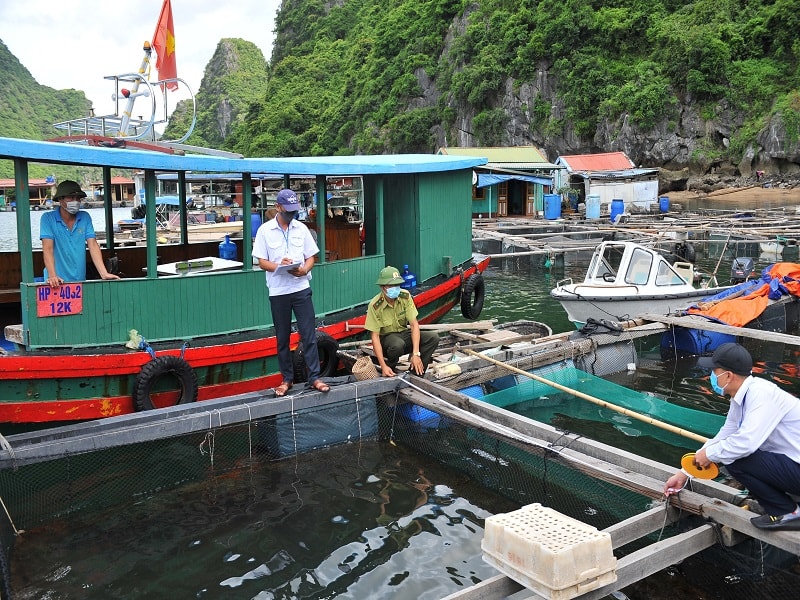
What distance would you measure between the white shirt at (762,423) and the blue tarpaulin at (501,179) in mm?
25440

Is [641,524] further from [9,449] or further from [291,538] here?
[9,449]

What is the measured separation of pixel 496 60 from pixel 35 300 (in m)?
55.5

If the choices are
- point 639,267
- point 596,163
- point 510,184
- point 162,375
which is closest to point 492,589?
point 162,375

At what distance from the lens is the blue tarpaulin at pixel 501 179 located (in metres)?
29.8

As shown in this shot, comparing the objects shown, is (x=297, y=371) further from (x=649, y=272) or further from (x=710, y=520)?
(x=649, y=272)

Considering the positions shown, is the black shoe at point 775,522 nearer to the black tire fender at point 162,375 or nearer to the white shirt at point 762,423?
the white shirt at point 762,423

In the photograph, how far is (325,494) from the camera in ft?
22.4

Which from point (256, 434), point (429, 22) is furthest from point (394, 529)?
point (429, 22)

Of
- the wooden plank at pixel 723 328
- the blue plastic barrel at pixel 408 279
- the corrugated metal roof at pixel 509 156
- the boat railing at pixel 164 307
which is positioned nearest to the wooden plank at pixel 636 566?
the boat railing at pixel 164 307

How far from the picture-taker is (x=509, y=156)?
119ft

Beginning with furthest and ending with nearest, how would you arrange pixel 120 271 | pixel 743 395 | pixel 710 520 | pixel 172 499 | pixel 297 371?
pixel 120 271, pixel 297 371, pixel 172 499, pixel 710 520, pixel 743 395

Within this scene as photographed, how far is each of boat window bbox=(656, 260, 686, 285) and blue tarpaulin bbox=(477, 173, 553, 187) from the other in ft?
54.4

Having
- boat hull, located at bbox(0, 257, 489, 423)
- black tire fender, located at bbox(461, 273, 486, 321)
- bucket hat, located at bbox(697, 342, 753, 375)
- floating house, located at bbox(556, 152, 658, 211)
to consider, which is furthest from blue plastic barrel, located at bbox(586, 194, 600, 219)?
bucket hat, located at bbox(697, 342, 753, 375)

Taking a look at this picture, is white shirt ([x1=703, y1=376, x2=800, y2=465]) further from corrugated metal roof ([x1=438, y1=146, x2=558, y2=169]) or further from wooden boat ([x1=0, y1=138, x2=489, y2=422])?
corrugated metal roof ([x1=438, y1=146, x2=558, y2=169])
